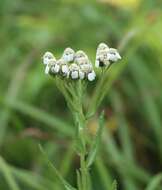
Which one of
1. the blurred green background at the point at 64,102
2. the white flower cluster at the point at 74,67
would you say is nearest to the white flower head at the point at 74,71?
the white flower cluster at the point at 74,67

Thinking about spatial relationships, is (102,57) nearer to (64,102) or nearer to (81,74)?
(81,74)

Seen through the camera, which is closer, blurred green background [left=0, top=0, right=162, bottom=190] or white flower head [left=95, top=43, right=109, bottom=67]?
white flower head [left=95, top=43, right=109, bottom=67]

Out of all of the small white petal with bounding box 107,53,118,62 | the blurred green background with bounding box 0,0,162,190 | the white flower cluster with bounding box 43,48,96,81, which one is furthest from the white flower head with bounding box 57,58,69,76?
the blurred green background with bounding box 0,0,162,190

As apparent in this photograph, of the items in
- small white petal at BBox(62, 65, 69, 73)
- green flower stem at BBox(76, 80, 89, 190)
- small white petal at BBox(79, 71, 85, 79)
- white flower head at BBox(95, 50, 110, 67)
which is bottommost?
green flower stem at BBox(76, 80, 89, 190)

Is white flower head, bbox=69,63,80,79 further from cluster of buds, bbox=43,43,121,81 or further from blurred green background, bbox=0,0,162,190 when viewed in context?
blurred green background, bbox=0,0,162,190

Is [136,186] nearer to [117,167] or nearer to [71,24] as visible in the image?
[117,167]

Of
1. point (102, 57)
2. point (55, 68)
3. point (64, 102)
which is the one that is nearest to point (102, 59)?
point (102, 57)
